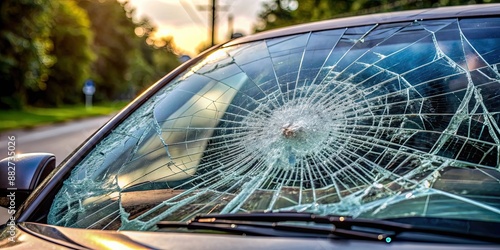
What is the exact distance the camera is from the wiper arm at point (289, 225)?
1.43m

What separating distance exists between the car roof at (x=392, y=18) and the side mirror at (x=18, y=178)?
79 cm

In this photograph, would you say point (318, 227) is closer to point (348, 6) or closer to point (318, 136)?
point (318, 136)

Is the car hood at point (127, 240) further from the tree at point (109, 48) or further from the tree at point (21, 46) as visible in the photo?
the tree at point (109, 48)

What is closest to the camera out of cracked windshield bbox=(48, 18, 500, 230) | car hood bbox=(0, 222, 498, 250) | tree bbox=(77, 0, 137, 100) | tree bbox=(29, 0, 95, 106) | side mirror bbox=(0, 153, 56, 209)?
car hood bbox=(0, 222, 498, 250)

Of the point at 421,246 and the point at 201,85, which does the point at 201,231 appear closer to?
the point at 421,246

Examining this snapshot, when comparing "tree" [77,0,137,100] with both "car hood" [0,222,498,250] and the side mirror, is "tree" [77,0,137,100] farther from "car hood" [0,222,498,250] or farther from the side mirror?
"car hood" [0,222,498,250]

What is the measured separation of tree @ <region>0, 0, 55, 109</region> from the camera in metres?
30.7

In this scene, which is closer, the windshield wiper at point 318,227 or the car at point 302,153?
the windshield wiper at point 318,227

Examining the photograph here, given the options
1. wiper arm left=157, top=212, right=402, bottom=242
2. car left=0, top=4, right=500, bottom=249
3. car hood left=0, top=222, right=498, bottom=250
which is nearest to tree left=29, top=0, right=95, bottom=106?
car left=0, top=4, right=500, bottom=249

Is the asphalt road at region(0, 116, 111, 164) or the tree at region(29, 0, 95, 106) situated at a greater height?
the tree at region(29, 0, 95, 106)

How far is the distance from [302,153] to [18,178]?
0.85 meters

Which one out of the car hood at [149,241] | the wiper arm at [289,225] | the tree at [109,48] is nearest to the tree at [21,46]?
the tree at [109,48]

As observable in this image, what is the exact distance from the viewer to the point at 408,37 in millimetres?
2152

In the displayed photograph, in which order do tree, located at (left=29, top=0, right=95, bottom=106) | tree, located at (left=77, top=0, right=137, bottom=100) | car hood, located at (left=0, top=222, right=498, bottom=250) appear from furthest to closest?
tree, located at (left=77, top=0, right=137, bottom=100), tree, located at (left=29, top=0, right=95, bottom=106), car hood, located at (left=0, top=222, right=498, bottom=250)
